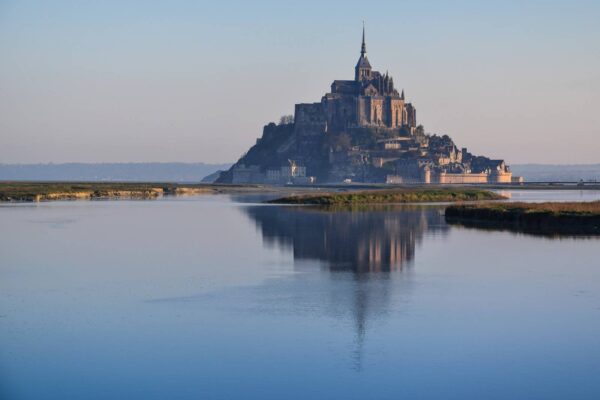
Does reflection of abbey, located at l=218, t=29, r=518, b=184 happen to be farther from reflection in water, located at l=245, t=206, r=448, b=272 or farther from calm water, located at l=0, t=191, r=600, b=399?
calm water, located at l=0, t=191, r=600, b=399

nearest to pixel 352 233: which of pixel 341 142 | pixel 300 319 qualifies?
pixel 300 319

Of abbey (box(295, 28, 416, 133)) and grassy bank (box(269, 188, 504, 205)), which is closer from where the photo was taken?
grassy bank (box(269, 188, 504, 205))

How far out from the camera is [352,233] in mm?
43812

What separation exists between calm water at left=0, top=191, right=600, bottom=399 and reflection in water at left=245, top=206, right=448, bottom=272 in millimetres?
265

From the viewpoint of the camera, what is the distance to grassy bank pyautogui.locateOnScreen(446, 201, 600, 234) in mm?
45312

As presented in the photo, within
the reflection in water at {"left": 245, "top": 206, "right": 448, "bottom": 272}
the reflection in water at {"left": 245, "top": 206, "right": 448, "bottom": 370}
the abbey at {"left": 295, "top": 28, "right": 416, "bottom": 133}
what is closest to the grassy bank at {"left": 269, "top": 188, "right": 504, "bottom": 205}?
the reflection in water at {"left": 245, "top": 206, "right": 448, "bottom": 272}

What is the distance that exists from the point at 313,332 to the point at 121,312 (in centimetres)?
506

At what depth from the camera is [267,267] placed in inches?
1220

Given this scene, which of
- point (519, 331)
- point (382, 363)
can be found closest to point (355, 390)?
point (382, 363)

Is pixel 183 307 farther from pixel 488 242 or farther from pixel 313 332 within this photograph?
pixel 488 242

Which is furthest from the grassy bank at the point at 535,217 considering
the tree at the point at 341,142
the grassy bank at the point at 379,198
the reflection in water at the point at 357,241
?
the tree at the point at 341,142

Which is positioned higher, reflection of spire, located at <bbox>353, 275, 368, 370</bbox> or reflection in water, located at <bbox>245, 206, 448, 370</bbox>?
reflection in water, located at <bbox>245, 206, 448, 370</bbox>

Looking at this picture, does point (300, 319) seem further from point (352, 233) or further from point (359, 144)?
point (359, 144)

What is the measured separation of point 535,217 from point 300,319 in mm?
29499
